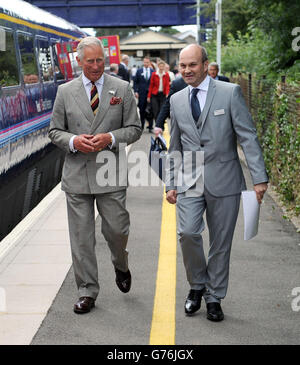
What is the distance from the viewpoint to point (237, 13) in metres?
37.5

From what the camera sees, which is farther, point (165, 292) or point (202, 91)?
point (165, 292)

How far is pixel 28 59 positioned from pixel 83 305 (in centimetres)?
686

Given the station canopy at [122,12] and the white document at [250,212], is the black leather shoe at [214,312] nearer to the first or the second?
the white document at [250,212]

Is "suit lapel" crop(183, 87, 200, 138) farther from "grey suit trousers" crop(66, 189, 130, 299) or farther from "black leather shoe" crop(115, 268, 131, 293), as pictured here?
"black leather shoe" crop(115, 268, 131, 293)

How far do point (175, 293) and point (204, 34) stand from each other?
112 ft

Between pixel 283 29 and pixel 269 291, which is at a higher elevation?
pixel 283 29

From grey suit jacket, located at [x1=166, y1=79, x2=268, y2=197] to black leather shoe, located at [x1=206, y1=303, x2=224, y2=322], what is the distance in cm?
76

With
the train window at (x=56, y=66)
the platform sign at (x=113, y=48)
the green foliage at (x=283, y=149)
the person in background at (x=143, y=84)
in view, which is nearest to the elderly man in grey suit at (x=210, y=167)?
the green foliage at (x=283, y=149)

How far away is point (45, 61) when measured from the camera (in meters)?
13.6

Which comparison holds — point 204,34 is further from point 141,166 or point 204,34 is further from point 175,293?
point 175,293

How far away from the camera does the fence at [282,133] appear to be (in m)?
8.65

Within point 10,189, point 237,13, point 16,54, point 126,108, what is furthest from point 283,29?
point 237,13

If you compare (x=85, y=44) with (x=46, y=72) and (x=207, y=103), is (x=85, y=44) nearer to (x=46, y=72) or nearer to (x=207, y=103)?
(x=207, y=103)

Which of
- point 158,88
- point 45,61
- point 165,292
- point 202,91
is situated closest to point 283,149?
point 165,292
